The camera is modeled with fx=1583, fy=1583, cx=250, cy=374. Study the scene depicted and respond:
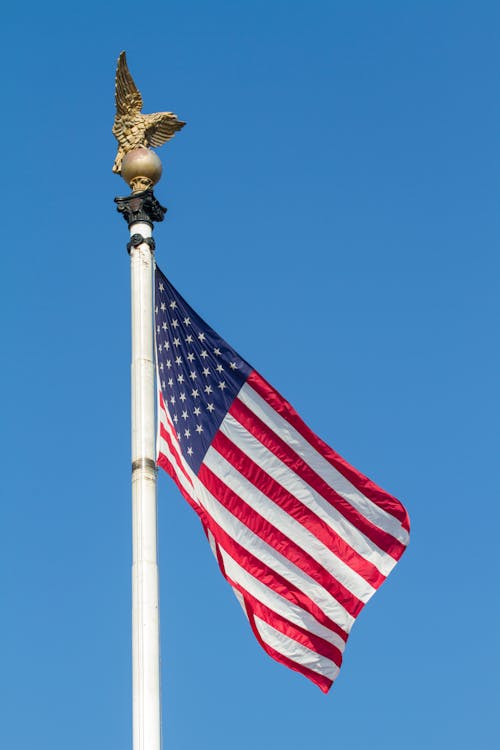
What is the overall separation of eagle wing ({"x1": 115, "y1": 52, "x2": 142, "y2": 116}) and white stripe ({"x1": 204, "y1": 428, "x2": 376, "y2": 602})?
20.0 feet

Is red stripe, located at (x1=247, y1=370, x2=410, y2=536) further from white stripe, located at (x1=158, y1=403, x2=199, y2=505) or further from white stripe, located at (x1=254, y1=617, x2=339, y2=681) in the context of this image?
white stripe, located at (x1=254, y1=617, x2=339, y2=681)

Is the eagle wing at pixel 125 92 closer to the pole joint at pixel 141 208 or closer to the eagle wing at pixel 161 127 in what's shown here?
the eagle wing at pixel 161 127

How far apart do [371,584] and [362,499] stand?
1473 mm

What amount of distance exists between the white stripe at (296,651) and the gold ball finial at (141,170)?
7.69 metres

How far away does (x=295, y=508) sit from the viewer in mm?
27109

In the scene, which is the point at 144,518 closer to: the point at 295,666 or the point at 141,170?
the point at 295,666

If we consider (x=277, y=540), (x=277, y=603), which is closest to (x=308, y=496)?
(x=277, y=540)

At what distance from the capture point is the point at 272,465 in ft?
88.6

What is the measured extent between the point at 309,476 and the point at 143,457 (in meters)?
3.82

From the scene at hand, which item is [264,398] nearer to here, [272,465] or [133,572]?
[272,465]

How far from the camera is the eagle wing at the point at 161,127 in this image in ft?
93.6

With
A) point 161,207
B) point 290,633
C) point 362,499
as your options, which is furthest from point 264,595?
point 161,207

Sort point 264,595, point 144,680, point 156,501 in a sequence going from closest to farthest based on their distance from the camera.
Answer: point 144,680 → point 156,501 → point 264,595

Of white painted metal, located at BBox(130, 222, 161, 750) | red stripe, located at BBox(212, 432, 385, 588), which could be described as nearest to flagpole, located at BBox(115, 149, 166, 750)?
white painted metal, located at BBox(130, 222, 161, 750)
